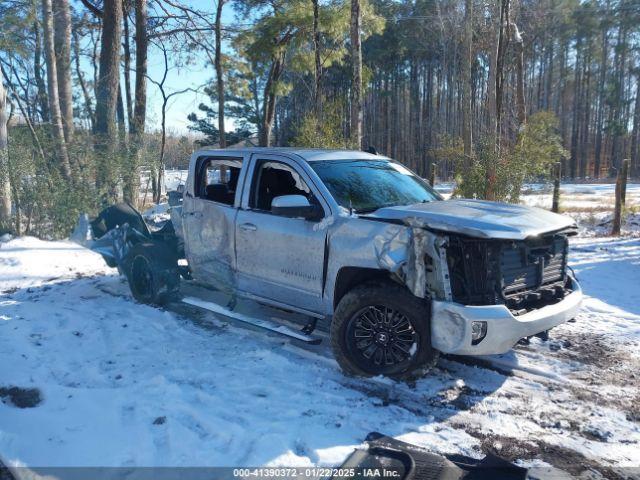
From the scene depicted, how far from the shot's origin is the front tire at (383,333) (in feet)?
13.2

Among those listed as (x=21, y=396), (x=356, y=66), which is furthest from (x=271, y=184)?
(x=356, y=66)

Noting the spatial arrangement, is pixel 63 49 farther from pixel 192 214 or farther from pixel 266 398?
pixel 266 398

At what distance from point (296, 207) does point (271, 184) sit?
43.9 inches

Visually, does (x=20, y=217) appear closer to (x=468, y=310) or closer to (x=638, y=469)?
(x=468, y=310)

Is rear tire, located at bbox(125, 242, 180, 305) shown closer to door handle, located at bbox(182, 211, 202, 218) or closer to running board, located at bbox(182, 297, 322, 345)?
running board, located at bbox(182, 297, 322, 345)

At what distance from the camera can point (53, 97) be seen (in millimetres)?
13188

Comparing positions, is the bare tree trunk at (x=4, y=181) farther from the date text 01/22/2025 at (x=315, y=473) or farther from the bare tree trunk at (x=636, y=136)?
the bare tree trunk at (x=636, y=136)

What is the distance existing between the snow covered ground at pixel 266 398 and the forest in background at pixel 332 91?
5.94 metres

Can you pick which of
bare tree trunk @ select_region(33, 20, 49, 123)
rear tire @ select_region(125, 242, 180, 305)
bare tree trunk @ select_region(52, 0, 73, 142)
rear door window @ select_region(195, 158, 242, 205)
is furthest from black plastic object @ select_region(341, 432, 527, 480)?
bare tree trunk @ select_region(33, 20, 49, 123)

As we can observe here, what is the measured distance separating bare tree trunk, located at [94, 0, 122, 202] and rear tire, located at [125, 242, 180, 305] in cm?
561

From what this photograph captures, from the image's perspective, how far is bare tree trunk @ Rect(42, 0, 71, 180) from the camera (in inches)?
443

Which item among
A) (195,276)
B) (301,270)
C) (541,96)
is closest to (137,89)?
(195,276)

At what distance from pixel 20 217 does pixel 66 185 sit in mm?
1203

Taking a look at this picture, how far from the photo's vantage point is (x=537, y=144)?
1338 cm
